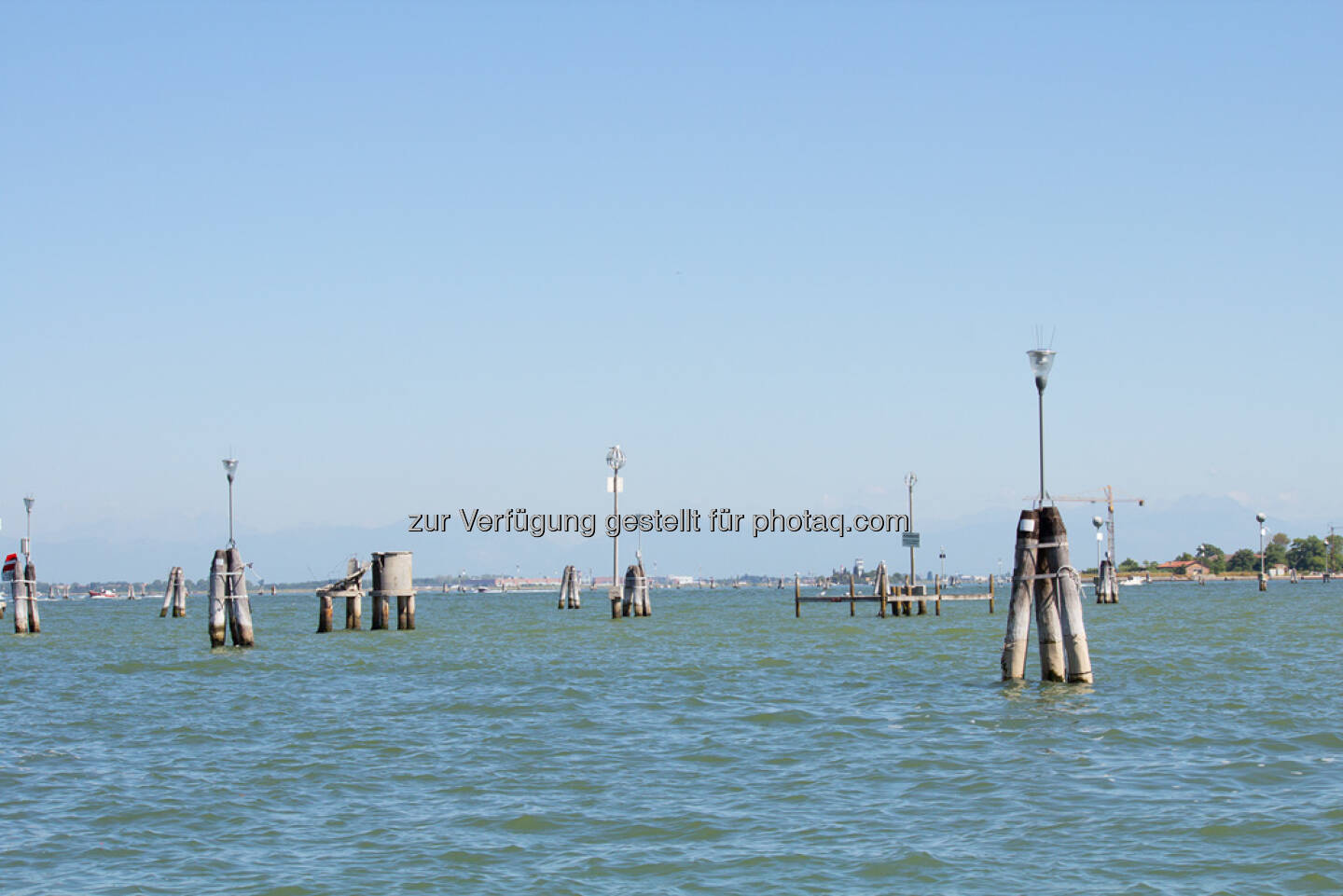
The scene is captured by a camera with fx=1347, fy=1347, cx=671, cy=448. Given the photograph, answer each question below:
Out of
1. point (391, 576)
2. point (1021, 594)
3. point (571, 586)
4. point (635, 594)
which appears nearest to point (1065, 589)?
point (1021, 594)

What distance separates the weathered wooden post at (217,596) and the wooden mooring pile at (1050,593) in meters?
23.1

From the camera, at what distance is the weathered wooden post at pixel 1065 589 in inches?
898

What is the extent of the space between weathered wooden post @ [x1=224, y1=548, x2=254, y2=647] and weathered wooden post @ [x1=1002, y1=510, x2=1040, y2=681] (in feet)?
73.6

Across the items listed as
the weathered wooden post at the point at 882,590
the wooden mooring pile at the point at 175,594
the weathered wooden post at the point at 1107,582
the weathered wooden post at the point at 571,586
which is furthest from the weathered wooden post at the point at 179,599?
the weathered wooden post at the point at 1107,582

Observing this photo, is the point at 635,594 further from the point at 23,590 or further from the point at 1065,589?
the point at 1065,589

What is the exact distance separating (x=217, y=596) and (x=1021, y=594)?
24297 millimetres

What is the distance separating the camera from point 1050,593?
23062mm

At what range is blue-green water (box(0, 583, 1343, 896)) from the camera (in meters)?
11.9

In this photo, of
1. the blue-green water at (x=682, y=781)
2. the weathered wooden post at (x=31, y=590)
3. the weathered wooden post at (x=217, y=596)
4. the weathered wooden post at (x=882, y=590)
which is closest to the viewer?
the blue-green water at (x=682, y=781)

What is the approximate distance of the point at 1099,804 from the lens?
1420 centimetres

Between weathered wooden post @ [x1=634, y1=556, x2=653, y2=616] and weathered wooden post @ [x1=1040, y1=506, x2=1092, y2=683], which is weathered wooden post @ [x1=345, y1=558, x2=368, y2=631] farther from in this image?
weathered wooden post @ [x1=1040, y1=506, x2=1092, y2=683]

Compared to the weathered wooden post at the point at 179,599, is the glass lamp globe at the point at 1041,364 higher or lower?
higher

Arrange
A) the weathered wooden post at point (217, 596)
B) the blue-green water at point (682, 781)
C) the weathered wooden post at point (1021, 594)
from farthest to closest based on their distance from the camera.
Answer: the weathered wooden post at point (217, 596)
the weathered wooden post at point (1021, 594)
the blue-green water at point (682, 781)

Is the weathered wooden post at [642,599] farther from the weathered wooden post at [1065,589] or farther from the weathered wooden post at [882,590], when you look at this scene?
the weathered wooden post at [1065,589]
